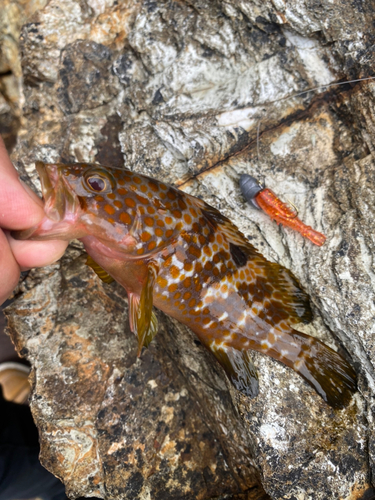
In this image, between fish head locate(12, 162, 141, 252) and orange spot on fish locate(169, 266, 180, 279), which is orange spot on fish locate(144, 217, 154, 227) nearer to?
fish head locate(12, 162, 141, 252)

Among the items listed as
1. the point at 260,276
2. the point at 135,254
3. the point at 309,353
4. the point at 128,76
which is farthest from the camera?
the point at 128,76

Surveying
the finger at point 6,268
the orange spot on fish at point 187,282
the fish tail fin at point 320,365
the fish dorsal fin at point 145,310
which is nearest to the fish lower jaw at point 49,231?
the finger at point 6,268

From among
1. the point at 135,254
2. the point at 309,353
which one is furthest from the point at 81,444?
the point at 309,353

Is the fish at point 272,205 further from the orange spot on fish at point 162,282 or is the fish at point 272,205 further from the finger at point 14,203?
the finger at point 14,203

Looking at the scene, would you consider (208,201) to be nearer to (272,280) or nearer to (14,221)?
(272,280)

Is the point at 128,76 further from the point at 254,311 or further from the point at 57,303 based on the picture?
the point at 254,311

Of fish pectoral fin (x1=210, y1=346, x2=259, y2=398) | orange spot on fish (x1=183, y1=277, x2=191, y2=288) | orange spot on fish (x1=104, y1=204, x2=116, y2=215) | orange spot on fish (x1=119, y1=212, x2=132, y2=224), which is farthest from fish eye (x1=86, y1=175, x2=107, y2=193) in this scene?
fish pectoral fin (x1=210, y1=346, x2=259, y2=398)

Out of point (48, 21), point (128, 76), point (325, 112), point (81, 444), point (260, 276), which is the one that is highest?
point (48, 21)
